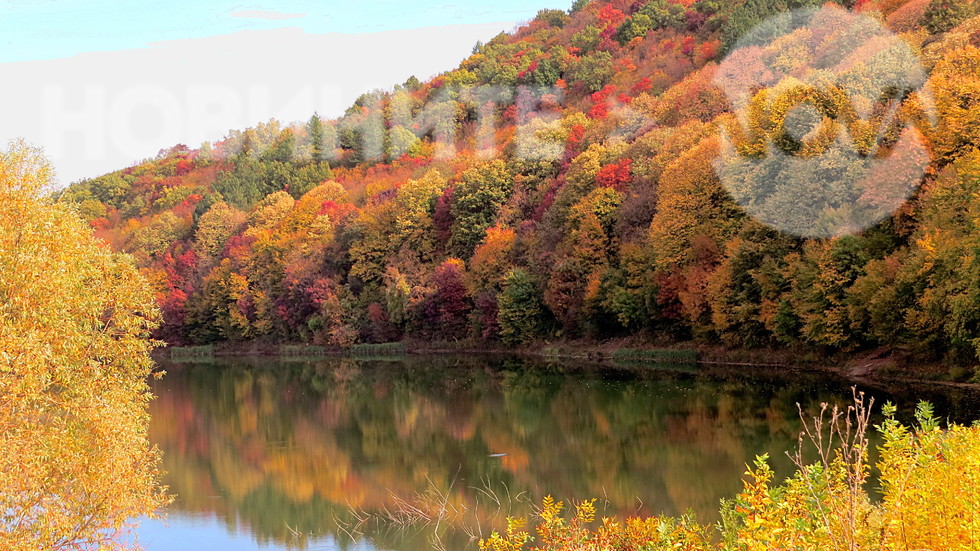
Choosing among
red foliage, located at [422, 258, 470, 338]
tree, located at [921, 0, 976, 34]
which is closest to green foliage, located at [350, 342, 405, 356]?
red foliage, located at [422, 258, 470, 338]

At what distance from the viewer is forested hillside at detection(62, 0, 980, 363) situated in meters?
39.9

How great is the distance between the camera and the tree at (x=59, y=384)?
1541 cm

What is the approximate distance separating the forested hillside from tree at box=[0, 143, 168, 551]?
577 centimetres

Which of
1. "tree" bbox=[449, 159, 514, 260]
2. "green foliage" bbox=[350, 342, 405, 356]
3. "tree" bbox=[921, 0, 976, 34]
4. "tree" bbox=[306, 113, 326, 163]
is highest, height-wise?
"tree" bbox=[306, 113, 326, 163]

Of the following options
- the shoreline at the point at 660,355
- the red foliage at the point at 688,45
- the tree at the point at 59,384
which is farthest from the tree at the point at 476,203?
the tree at the point at 59,384

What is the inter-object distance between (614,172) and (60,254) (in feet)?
166

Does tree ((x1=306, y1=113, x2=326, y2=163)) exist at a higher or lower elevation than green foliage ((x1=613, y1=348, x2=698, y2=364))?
higher

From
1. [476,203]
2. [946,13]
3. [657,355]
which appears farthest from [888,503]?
[476,203]

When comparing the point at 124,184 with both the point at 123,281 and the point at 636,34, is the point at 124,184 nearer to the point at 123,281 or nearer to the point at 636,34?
the point at 636,34

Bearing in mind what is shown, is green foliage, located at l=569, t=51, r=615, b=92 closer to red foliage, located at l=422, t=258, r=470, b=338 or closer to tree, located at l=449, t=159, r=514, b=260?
tree, located at l=449, t=159, r=514, b=260

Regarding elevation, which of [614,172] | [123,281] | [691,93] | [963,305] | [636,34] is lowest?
[963,305]

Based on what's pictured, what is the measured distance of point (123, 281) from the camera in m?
21.4

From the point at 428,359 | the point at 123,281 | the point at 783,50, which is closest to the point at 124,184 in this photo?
the point at 428,359

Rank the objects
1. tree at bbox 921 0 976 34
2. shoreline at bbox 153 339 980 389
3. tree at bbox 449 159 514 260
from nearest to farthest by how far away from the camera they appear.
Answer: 1. shoreline at bbox 153 339 980 389
2. tree at bbox 921 0 976 34
3. tree at bbox 449 159 514 260
